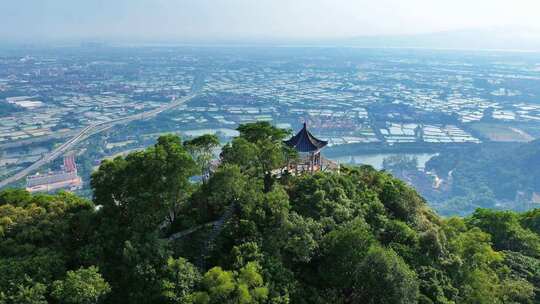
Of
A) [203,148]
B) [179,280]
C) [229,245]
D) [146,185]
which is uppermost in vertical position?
[203,148]

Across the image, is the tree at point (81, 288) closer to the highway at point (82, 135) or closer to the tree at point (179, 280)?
the tree at point (179, 280)

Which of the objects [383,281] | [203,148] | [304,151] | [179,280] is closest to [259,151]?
[203,148]

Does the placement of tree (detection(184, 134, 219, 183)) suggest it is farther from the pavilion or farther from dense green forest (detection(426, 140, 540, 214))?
dense green forest (detection(426, 140, 540, 214))

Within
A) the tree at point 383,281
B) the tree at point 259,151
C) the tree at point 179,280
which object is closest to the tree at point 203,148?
the tree at point 259,151

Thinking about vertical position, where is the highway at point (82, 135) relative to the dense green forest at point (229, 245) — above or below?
below

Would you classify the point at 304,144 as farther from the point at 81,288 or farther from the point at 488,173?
the point at 488,173

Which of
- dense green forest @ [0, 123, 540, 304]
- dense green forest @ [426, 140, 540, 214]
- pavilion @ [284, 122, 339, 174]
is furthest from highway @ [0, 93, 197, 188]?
dense green forest @ [426, 140, 540, 214]
